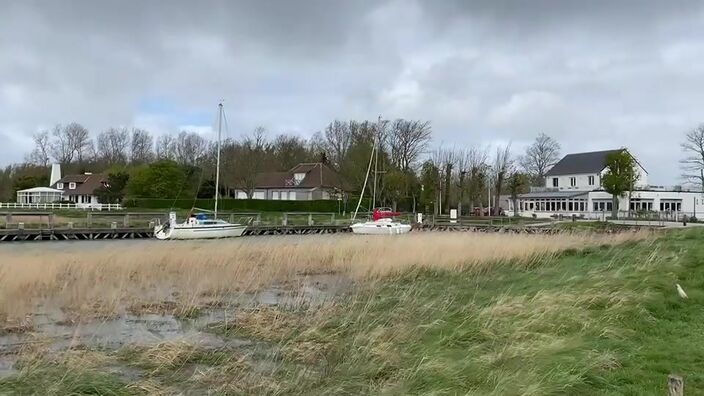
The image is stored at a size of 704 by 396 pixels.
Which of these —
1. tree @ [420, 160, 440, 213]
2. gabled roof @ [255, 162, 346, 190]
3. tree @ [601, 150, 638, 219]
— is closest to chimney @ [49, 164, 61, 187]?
gabled roof @ [255, 162, 346, 190]

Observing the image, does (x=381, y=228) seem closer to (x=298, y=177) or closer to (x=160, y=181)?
(x=160, y=181)

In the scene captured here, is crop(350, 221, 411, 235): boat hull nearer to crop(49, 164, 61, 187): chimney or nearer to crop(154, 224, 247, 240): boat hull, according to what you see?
crop(154, 224, 247, 240): boat hull

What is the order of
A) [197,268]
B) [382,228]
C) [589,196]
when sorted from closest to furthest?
1. [197,268]
2. [382,228]
3. [589,196]

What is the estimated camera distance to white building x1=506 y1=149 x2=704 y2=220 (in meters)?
63.8

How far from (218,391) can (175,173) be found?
225 feet

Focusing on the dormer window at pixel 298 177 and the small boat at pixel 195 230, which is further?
the dormer window at pixel 298 177

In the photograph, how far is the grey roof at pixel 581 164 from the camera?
69.4 meters

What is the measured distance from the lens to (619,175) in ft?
185

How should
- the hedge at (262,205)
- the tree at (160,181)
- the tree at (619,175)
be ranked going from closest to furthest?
the tree at (619,175)
the hedge at (262,205)
the tree at (160,181)

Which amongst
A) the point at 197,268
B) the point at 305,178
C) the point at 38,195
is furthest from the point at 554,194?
the point at 38,195

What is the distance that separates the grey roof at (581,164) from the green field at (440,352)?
60.8 m

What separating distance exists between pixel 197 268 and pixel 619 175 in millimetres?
48869

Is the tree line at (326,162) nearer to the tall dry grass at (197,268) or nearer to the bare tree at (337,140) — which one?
the bare tree at (337,140)

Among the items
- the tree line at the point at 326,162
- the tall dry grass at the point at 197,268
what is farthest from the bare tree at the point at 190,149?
the tall dry grass at the point at 197,268
